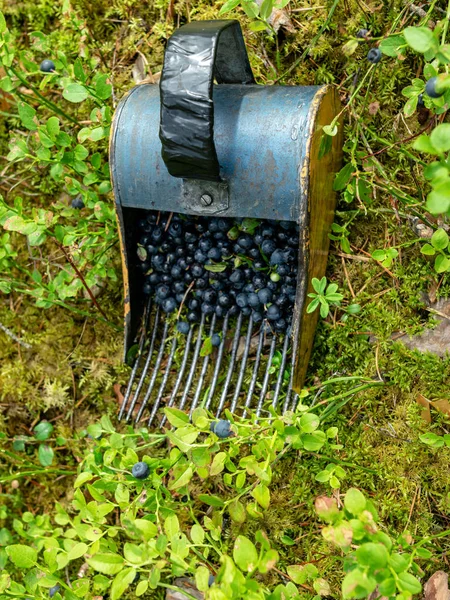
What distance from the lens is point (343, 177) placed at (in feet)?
6.03

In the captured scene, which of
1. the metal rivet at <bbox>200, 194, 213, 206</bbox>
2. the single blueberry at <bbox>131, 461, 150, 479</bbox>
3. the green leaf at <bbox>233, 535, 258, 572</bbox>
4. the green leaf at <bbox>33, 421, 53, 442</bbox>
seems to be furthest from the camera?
the green leaf at <bbox>33, 421, 53, 442</bbox>

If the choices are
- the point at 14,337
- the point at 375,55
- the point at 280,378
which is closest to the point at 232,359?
the point at 280,378

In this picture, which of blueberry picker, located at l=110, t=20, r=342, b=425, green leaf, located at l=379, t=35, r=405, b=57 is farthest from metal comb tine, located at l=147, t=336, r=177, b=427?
green leaf, located at l=379, t=35, r=405, b=57

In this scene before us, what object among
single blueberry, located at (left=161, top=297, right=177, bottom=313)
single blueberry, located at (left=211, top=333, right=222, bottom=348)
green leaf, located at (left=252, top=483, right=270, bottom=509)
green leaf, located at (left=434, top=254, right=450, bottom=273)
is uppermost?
green leaf, located at (left=434, top=254, right=450, bottom=273)

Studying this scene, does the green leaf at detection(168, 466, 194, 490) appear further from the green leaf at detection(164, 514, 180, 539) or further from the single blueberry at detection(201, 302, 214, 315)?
the single blueberry at detection(201, 302, 214, 315)

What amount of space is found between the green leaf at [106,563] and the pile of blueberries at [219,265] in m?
0.81

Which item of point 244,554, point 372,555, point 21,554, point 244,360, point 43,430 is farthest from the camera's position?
point 43,430

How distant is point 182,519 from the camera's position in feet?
6.77

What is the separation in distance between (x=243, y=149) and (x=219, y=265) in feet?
1.32

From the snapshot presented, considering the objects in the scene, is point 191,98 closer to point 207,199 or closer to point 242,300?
point 207,199

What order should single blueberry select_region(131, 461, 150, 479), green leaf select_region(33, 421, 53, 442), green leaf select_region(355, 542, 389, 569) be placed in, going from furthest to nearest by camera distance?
green leaf select_region(33, 421, 53, 442) → single blueberry select_region(131, 461, 150, 479) → green leaf select_region(355, 542, 389, 569)

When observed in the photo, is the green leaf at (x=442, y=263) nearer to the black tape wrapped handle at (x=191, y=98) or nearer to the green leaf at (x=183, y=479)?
the black tape wrapped handle at (x=191, y=98)

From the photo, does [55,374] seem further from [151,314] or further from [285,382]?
[285,382]

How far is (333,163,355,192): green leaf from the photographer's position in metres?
1.82
